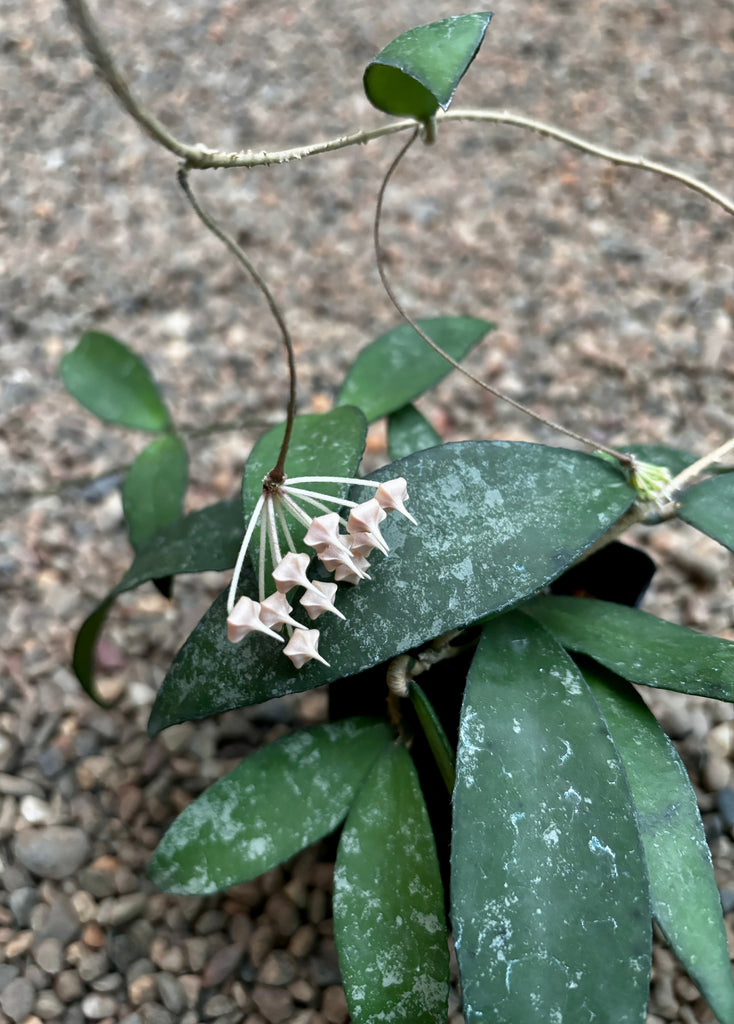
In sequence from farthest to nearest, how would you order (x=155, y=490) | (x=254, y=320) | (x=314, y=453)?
(x=254, y=320) → (x=155, y=490) → (x=314, y=453)

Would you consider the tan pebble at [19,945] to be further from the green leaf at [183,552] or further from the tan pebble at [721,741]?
the tan pebble at [721,741]

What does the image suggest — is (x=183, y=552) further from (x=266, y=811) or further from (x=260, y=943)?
(x=260, y=943)

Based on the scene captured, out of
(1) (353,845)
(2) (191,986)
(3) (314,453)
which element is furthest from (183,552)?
(2) (191,986)

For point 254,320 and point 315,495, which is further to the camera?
point 254,320

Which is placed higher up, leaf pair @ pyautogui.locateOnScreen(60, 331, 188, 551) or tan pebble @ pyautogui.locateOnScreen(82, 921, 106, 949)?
leaf pair @ pyautogui.locateOnScreen(60, 331, 188, 551)

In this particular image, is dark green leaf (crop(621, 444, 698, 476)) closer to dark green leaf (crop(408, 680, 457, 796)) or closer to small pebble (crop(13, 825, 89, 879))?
dark green leaf (crop(408, 680, 457, 796))

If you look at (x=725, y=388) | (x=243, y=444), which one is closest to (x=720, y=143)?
(x=725, y=388)

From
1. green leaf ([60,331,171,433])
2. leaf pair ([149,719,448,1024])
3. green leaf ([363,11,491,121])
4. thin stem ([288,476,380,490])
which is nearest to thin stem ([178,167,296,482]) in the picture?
thin stem ([288,476,380,490])

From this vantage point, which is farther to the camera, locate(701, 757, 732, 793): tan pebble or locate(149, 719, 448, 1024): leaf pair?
locate(701, 757, 732, 793): tan pebble
